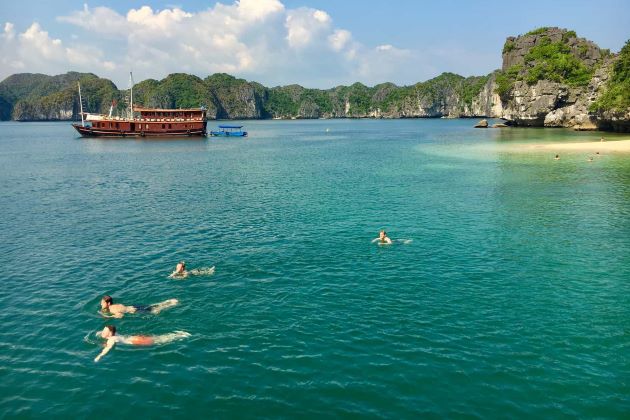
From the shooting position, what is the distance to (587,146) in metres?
88.8

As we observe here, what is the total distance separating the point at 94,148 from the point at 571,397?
374ft

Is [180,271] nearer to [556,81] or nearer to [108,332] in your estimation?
[108,332]

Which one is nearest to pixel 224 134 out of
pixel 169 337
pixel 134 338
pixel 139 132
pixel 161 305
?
pixel 139 132

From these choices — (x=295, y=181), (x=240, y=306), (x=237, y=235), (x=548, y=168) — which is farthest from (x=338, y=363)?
(x=548, y=168)

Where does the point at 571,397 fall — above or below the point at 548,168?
below

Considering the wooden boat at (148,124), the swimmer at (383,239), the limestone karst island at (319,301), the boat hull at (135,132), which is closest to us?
the limestone karst island at (319,301)

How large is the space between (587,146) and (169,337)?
3689 inches

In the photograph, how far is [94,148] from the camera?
355 feet

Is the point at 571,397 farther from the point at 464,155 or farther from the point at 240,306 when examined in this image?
the point at 464,155

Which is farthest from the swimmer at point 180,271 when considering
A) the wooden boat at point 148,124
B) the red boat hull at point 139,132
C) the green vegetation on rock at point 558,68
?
the green vegetation on rock at point 558,68

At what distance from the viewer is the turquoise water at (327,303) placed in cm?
1573

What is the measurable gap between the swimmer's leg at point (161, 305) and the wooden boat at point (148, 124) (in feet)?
390

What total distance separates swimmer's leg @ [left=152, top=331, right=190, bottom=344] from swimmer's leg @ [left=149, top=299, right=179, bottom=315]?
2.50m

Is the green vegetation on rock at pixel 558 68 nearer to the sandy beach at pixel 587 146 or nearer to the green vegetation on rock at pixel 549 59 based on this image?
the green vegetation on rock at pixel 549 59
